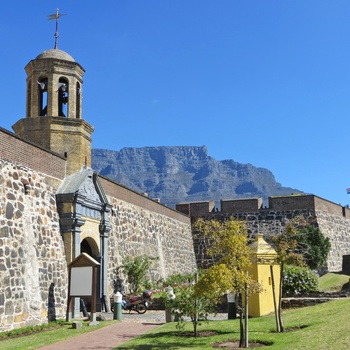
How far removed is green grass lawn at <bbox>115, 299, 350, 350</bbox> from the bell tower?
7.62 m

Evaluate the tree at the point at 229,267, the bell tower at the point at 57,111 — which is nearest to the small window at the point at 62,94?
the bell tower at the point at 57,111

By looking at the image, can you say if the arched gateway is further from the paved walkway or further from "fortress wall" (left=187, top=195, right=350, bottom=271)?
"fortress wall" (left=187, top=195, right=350, bottom=271)

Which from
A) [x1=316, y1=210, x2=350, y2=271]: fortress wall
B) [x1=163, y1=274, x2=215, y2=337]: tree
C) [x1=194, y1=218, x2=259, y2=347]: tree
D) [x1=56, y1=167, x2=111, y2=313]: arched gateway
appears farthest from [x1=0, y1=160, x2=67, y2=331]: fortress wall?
[x1=316, y1=210, x2=350, y2=271]: fortress wall

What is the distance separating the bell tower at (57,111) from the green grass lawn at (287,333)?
25.0 ft

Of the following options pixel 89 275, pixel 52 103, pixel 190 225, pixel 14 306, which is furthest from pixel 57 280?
pixel 190 225

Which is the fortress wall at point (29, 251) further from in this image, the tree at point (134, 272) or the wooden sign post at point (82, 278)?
the tree at point (134, 272)

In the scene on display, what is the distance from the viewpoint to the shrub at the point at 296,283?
59.3 ft

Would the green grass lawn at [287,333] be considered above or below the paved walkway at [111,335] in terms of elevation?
above

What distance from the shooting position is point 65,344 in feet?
38.1

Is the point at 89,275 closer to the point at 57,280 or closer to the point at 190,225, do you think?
the point at 57,280

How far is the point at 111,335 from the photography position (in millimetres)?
12992

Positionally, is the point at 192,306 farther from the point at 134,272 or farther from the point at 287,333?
the point at 134,272

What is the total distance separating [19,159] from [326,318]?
30.9 ft

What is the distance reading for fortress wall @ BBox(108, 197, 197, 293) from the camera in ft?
73.9
